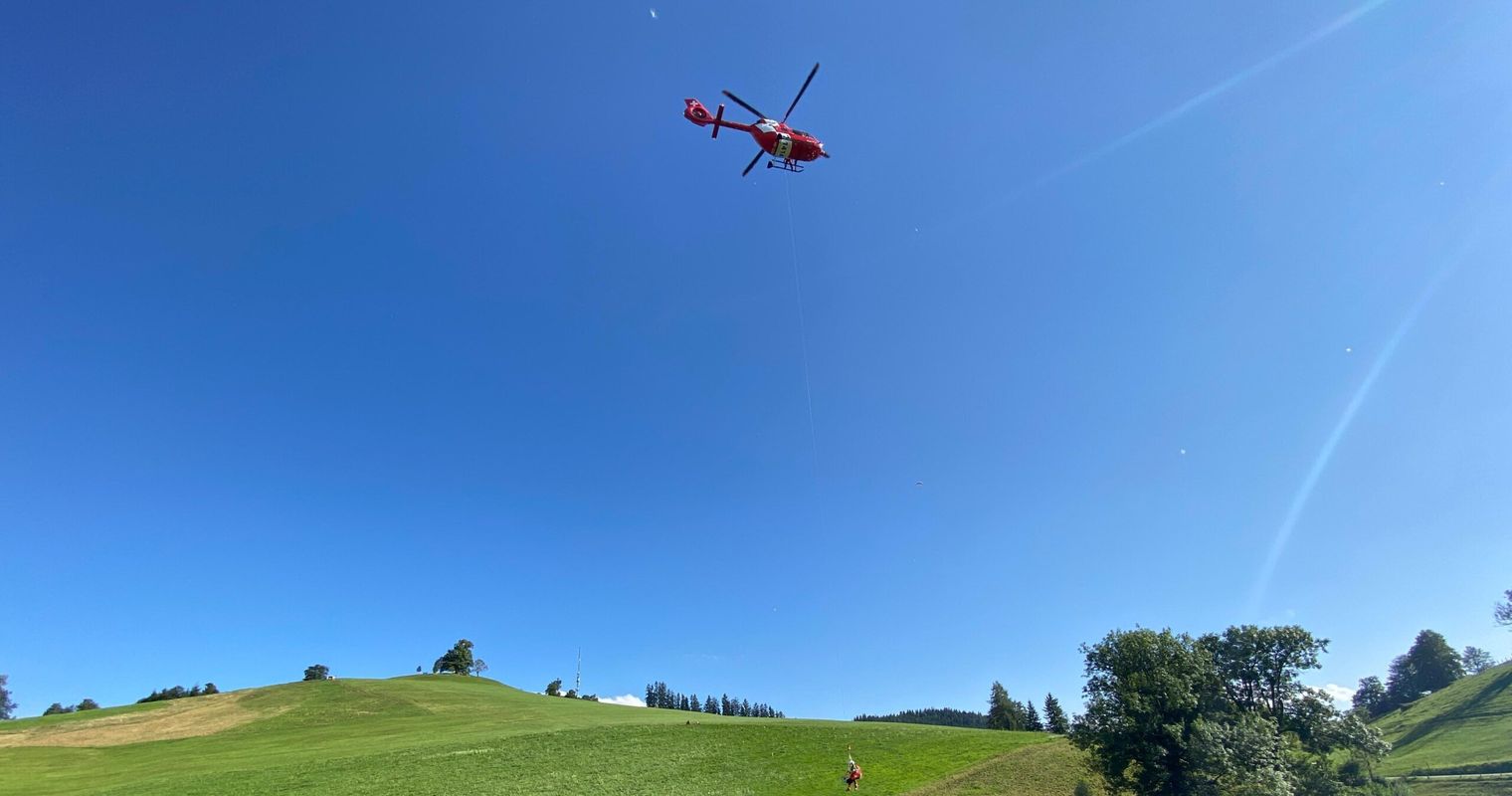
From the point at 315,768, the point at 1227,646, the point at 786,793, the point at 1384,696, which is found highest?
the point at 1227,646

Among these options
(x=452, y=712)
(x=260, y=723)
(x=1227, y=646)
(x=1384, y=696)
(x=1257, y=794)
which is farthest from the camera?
(x=1384, y=696)

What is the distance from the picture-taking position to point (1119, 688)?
1335 inches

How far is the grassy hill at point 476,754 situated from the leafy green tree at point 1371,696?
104 m

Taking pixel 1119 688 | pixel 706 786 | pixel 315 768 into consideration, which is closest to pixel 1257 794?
pixel 1119 688

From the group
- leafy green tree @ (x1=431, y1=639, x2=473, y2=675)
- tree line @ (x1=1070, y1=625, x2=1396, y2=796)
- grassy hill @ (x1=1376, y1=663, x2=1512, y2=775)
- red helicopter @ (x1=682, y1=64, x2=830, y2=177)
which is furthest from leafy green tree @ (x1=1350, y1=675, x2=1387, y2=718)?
leafy green tree @ (x1=431, y1=639, x2=473, y2=675)

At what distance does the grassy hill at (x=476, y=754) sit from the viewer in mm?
35844

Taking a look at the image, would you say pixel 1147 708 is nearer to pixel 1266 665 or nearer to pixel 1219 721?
pixel 1219 721

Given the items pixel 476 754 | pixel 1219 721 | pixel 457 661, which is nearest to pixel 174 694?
pixel 457 661

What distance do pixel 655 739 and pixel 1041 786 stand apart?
92.9 feet

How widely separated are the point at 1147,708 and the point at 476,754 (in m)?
42.6

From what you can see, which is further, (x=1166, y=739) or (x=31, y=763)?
(x=31, y=763)

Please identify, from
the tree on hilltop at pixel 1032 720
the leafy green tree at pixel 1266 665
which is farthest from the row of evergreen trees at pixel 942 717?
the leafy green tree at pixel 1266 665

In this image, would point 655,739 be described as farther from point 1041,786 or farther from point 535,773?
point 1041,786

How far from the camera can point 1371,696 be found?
10638 cm
